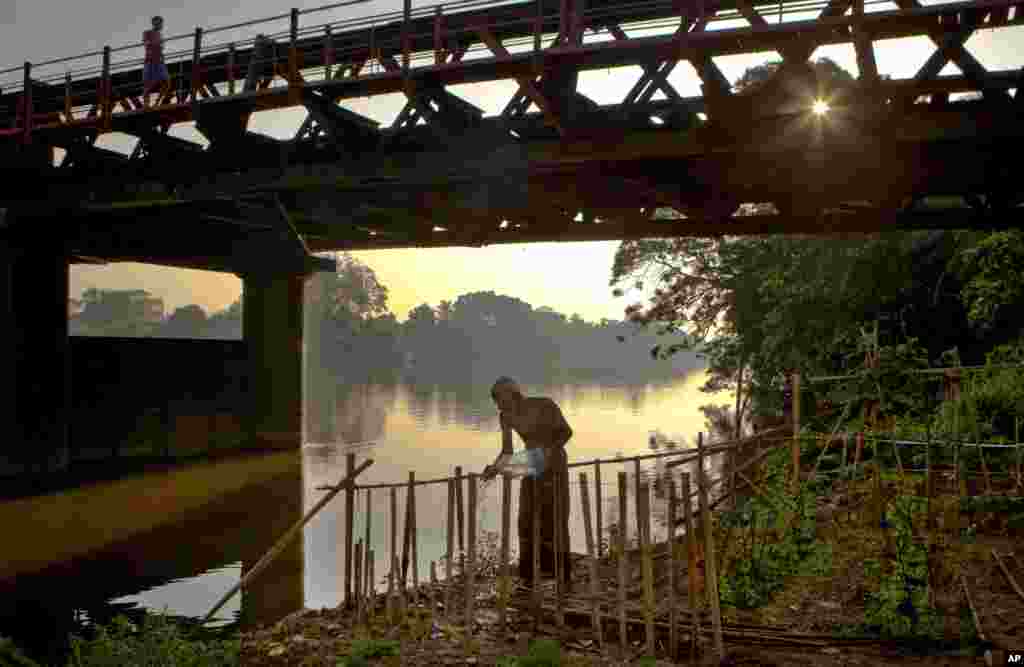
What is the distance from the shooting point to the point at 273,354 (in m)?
25.5

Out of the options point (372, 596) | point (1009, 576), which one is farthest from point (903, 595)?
point (372, 596)

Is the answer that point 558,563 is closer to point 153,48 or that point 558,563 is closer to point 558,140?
point 558,140

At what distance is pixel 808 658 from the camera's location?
21.3 feet

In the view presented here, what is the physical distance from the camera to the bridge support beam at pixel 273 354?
25141 mm

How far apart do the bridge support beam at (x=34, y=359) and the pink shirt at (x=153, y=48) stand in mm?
6473

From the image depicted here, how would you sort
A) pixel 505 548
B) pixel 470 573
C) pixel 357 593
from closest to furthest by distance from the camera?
1. pixel 470 573
2. pixel 505 548
3. pixel 357 593

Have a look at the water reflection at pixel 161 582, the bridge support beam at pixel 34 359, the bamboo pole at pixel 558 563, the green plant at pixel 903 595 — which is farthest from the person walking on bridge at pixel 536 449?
the bridge support beam at pixel 34 359

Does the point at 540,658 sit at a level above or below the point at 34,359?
below

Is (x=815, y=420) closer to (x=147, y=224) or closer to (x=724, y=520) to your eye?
(x=724, y=520)

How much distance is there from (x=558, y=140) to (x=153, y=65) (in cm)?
800

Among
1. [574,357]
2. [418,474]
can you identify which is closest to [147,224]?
[418,474]

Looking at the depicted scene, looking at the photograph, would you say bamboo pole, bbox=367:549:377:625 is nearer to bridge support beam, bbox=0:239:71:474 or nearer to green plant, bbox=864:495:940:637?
green plant, bbox=864:495:940:637

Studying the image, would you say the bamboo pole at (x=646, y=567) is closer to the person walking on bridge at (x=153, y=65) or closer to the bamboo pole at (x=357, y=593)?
the bamboo pole at (x=357, y=593)

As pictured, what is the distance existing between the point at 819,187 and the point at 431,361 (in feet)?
363
